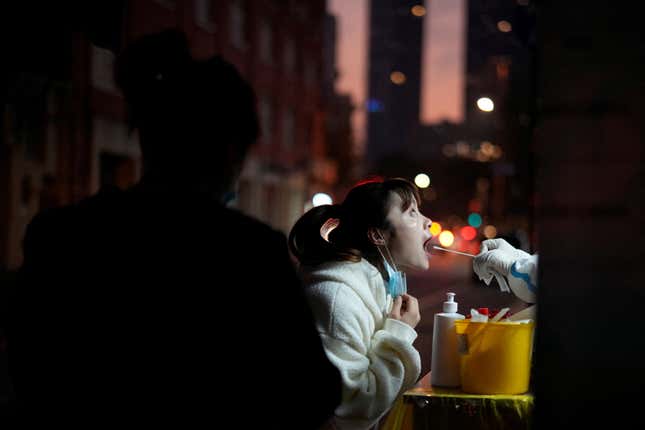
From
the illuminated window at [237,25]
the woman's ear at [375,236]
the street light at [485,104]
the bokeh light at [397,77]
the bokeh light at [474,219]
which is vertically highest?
the illuminated window at [237,25]

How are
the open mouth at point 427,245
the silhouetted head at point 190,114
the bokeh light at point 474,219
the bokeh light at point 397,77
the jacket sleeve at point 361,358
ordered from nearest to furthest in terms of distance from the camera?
the silhouetted head at point 190,114 < the jacket sleeve at point 361,358 < the open mouth at point 427,245 < the bokeh light at point 397,77 < the bokeh light at point 474,219

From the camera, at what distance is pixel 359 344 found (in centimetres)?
240

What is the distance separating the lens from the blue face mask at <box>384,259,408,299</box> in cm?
271

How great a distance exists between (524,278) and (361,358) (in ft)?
1.96

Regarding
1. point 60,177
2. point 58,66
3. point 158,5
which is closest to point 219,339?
point 58,66

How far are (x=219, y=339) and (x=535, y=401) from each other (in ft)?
2.04

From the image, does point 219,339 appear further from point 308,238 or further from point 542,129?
point 308,238

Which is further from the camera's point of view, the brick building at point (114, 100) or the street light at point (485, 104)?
the brick building at point (114, 100)

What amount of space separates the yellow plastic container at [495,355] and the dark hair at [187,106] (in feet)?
3.94

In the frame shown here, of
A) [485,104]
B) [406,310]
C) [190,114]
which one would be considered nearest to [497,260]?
[406,310]

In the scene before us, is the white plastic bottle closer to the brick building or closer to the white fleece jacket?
the white fleece jacket

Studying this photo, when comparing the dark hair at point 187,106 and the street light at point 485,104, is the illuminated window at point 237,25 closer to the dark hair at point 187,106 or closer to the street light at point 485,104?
the street light at point 485,104

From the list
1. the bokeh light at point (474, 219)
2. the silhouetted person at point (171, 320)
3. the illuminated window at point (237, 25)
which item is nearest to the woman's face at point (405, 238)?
the silhouetted person at point (171, 320)

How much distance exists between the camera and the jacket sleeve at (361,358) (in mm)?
2367
